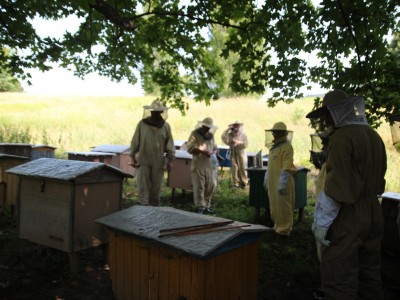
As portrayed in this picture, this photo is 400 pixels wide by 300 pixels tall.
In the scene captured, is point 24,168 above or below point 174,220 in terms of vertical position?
above

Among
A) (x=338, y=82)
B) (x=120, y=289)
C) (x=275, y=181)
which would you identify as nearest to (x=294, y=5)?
(x=338, y=82)

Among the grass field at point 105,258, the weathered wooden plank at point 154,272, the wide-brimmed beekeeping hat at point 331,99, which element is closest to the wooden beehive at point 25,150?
the grass field at point 105,258

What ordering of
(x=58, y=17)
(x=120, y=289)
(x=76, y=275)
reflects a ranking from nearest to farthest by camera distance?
A: 1. (x=120, y=289)
2. (x=76, y=275)
3. (x=58, y=17)

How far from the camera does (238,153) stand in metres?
10.8

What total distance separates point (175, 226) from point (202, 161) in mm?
4395

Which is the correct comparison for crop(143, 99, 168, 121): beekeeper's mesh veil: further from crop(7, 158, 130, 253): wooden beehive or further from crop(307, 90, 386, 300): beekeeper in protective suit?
crop(307, 90, 386, 300): beekeeper in protective suit

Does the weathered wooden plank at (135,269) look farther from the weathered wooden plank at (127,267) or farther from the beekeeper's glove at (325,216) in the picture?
the beekeeper's glove at (325,216)

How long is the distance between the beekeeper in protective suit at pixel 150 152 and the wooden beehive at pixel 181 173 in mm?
1885

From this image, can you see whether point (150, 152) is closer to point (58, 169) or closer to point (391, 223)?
point (58, 169)

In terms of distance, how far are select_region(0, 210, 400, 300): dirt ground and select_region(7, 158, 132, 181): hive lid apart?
1.15m

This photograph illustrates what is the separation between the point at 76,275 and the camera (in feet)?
13.7

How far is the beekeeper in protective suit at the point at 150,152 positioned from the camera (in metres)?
6.39

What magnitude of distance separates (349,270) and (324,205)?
516mm

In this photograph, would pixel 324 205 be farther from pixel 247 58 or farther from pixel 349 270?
pixel 247 58
